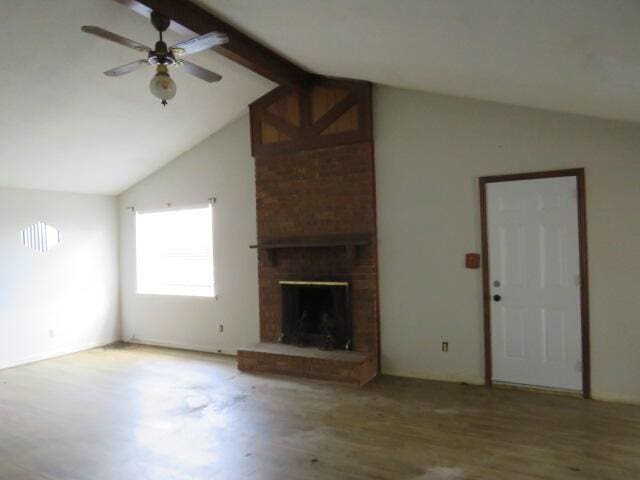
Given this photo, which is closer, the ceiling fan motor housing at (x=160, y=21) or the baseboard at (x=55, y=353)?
the ceiling fan motor housing at (x=160, y=21)

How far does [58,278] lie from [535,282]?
18.7 ft

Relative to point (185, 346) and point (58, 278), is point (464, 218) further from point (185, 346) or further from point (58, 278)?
point (58, 278)

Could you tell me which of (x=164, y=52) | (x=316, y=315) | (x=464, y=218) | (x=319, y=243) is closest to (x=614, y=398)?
(x=464, y=218)

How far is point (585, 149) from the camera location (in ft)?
12.8

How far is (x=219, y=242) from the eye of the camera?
231 inches

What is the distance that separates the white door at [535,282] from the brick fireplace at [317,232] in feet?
3.96

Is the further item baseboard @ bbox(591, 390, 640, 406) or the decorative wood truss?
the decorative wood truss

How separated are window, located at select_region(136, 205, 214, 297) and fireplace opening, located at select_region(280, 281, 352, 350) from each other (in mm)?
1296

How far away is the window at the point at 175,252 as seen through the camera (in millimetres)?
6047

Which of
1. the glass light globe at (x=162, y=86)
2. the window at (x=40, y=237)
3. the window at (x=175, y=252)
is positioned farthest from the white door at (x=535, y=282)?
Answer: the window at (x=40, y=237)

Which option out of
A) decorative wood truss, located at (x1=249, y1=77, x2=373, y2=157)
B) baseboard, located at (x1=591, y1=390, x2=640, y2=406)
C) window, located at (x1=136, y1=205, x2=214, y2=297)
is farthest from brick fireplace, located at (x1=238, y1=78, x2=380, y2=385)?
baseboard, located at (x1=591, y1=390, x2=640, y2=406)

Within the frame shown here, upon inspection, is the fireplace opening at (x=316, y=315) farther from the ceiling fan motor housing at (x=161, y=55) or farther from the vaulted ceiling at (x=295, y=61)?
the ceiling fan motor housing at (x=161, y=55)

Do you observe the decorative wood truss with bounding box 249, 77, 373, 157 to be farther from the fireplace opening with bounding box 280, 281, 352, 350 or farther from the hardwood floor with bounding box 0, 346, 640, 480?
the hardwood floor with bounding box 0, 346, 640, 480

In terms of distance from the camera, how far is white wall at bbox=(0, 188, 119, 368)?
5.55 m
